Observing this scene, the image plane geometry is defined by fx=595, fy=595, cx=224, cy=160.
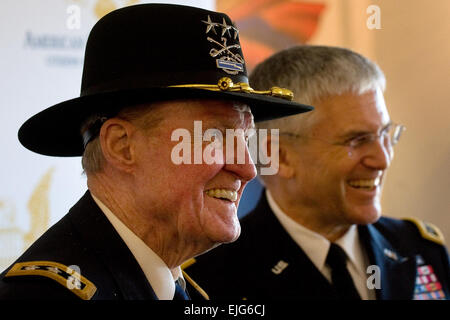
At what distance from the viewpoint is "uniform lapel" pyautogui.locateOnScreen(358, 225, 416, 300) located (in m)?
1.83

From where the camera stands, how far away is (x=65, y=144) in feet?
4.58

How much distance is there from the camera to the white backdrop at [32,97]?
167 cm

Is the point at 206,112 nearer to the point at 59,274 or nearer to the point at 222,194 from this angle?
the point at 222,194

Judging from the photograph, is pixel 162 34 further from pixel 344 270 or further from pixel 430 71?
pixel 430 71

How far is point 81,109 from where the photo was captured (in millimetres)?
1226

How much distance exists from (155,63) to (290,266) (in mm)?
856

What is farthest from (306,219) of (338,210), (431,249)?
(431,249)

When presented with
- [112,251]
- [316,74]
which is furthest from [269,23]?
[112,251]

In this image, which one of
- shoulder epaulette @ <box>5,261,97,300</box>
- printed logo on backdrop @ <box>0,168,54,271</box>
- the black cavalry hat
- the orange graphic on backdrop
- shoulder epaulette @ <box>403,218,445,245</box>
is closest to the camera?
shoulder epaulette @ <box>5,261,97,300</box>

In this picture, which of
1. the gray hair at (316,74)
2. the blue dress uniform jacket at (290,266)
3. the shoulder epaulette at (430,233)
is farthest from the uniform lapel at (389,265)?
the gray hair at (316,74)

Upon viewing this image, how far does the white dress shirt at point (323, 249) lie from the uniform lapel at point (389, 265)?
0.04 meters

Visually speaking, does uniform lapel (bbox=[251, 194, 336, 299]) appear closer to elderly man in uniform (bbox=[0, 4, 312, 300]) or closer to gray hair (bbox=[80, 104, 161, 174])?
elderly man in uniform (bbox=[0, 4, 312, 300])

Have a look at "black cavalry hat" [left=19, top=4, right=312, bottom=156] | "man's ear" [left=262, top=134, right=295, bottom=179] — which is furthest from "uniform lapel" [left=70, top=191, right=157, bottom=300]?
"man's ear" [left=262, top=134, right=295, bottom=179]

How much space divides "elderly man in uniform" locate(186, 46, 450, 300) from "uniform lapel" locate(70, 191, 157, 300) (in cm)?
57
